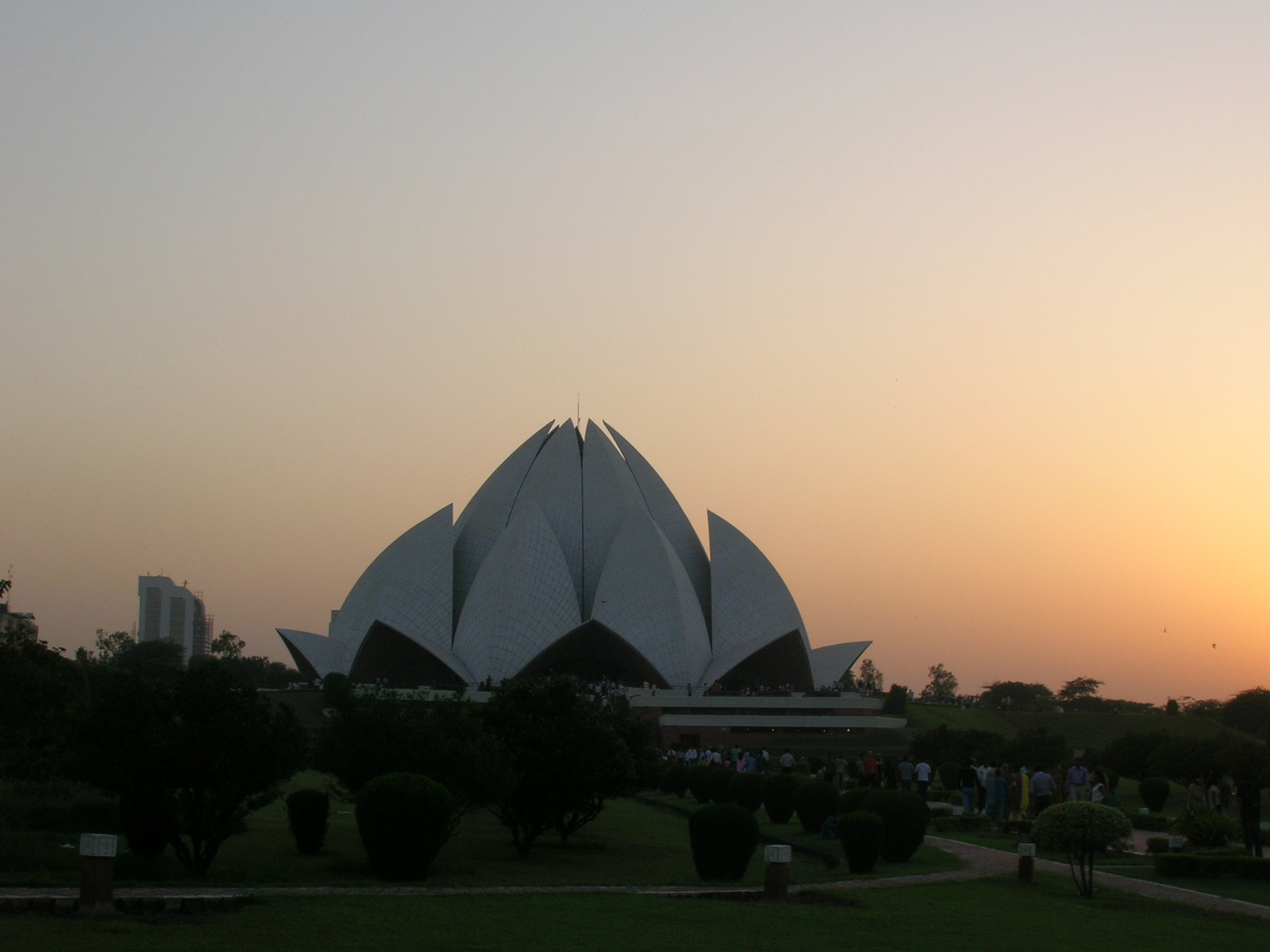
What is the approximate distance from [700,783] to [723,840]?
10768 mm

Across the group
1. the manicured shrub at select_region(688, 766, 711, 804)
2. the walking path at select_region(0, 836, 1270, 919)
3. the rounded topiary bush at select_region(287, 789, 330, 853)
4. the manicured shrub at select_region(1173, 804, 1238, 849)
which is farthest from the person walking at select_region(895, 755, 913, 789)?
the rounded topiary bush at select_region(287, 789, 330, 853)

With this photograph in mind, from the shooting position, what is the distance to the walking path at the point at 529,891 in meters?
8.43

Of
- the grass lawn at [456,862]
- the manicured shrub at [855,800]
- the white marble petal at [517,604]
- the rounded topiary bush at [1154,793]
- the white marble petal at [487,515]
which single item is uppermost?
the white marble petal at [487,515]

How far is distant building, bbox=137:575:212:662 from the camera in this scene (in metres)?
132

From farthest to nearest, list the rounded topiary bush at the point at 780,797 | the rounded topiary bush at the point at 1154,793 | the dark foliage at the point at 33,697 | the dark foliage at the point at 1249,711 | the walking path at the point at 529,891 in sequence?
1. the dark foliage at the point at 1249,711
2. the rounded topiary bush at the point at 1154,793
3. the rounded topiary bush at the point at 780,797
4. the dark foliage at the point at 33,697
5. the walking path at the point at 529,891

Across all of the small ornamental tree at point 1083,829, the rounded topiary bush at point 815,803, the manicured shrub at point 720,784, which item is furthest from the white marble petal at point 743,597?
the small ornamental tree at point 1083,829

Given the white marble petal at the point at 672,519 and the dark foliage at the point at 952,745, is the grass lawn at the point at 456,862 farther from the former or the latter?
the white marble petal at the point at 672,519

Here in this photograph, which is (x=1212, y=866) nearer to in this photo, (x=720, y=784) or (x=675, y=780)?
(x=720, y=784)

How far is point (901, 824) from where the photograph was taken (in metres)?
12.7

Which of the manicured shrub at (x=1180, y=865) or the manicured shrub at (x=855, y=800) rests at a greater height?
the manicured shrub at (x=855, y=800)

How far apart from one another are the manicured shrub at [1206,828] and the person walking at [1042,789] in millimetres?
2939

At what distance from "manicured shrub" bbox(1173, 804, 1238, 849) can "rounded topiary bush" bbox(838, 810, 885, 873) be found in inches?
140

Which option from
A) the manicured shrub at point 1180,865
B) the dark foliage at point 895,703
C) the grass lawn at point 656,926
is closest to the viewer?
the grass lawn at point 656,926

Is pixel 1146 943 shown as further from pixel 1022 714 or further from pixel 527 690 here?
pixel 1022 714
